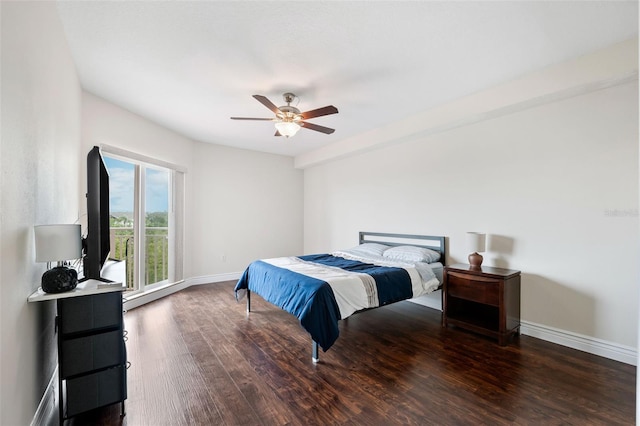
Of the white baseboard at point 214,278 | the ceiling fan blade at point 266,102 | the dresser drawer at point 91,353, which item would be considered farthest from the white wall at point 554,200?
the dresser drawer at point 91,353

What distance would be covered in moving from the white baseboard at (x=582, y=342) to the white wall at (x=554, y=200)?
0.05 meters

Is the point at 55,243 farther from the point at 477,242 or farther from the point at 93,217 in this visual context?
the point at 477,242

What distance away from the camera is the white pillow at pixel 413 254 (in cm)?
370

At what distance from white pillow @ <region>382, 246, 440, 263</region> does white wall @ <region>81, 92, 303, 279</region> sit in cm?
297

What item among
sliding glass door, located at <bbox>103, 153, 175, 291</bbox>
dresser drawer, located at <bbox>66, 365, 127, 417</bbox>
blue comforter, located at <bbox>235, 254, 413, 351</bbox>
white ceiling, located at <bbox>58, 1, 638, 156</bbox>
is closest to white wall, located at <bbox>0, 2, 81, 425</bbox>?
dresser drawer, located at <bbox>66, 365, 127, 417</bbox>

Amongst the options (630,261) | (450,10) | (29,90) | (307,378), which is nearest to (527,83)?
(450,10)

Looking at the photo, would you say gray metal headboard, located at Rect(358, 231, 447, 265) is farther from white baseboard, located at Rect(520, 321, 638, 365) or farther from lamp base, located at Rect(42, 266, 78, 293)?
lamp base, located at Rect(42, 266, 78, 293)

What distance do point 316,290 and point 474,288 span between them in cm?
180

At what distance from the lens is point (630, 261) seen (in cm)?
249

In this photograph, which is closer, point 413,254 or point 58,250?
point 58,250

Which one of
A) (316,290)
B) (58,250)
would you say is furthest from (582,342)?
(58,250)

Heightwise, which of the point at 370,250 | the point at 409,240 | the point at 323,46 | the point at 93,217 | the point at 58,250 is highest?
the point at 323,46

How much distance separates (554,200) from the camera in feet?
9.54

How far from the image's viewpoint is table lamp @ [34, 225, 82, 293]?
1.57 m
